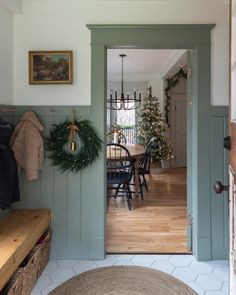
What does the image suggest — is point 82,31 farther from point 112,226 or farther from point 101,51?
point 112,226

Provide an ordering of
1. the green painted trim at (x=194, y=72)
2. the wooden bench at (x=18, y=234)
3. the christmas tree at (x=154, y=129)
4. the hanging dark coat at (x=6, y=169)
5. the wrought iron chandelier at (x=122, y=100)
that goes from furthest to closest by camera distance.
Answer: the christmas tree at (x=154, y=129)
the wrought iron chandelier at (x=122, y=100)
the green painted trim at (x=194, y=72)
the hanging dark coat at (x=6, y=169)
the wooden bench at (x=18, y=234)

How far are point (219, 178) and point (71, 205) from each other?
1.32 m

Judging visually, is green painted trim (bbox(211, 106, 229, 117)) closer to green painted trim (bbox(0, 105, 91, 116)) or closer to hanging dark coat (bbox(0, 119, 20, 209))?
green painted trim (bbox(0, 105, 91, 116))

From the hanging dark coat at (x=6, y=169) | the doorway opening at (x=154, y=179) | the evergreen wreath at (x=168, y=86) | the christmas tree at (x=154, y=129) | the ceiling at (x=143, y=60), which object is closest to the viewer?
the hanging dark coat at (x=6, y=169)

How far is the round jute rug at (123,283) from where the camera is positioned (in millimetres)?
2301

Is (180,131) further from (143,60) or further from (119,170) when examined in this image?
(119,170)

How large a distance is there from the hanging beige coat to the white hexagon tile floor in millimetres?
799

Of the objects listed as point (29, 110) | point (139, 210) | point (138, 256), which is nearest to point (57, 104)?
point (29, 110)

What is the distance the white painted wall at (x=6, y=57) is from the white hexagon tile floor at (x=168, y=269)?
1.45 meters

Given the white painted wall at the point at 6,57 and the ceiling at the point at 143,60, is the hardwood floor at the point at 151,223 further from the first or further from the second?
the ceiling at the point at 143,60

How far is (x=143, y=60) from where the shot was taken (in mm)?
6336

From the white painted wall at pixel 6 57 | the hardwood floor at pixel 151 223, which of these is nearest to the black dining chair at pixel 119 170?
the hardwood floor at pixel 151 223

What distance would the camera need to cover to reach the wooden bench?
6.04 ft

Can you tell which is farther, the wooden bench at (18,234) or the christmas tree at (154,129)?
the christmas tree at (154,129)
